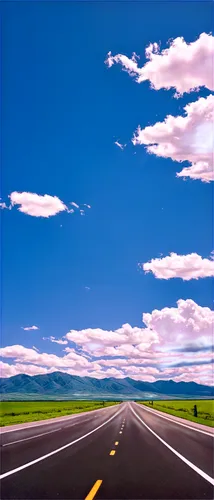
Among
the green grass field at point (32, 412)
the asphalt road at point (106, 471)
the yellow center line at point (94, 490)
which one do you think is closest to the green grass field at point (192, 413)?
the green grass field at point (32, 412)

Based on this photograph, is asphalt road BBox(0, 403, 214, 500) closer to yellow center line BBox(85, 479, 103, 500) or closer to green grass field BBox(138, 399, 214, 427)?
yellow center line BBox(85, 479, 103, 500)

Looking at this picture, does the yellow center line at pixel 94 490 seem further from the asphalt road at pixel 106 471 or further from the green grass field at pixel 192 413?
the green grass field at pixel 192 413

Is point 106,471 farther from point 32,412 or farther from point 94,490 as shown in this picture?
point 32,412

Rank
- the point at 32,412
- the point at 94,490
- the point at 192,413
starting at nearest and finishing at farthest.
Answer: the point at 94,490
the point at 192,413
the point at 32,412

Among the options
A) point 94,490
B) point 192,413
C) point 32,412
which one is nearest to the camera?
point 94,490

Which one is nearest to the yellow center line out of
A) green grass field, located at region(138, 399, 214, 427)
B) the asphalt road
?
the asphalt road

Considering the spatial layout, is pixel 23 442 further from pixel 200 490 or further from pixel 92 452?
pixel 200 490

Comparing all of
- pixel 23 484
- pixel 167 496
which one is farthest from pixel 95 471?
pixel 167 496

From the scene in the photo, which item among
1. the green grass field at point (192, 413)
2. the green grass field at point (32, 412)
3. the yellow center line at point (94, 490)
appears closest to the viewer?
the yellow center line at point (94, 490)

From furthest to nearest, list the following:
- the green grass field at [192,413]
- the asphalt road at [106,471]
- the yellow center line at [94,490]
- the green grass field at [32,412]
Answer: the green grass field at [32,412] → the green grass field at [192,413] → the asphalt road at [106,471] → the yellow center line at [94,490]

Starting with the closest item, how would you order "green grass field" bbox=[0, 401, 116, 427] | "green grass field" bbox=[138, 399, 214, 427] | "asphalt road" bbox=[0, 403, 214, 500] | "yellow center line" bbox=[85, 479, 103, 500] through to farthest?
"yellow center line" bbox=[85, 479, 103, 500] → "asphalt road" bbox=[0, 403, 214, 500] → "green grass field" bbox=[138, 399, 214, 427] → "green grass field" bbox=[0, 401, 116, 427]

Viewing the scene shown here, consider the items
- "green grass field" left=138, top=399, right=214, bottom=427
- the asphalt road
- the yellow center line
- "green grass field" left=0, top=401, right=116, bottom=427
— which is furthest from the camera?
"green grass field" left=0, top=401, right=116, bottom=427

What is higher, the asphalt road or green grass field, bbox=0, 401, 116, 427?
the asphalt road

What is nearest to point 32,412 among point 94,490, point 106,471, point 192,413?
point 192,413
